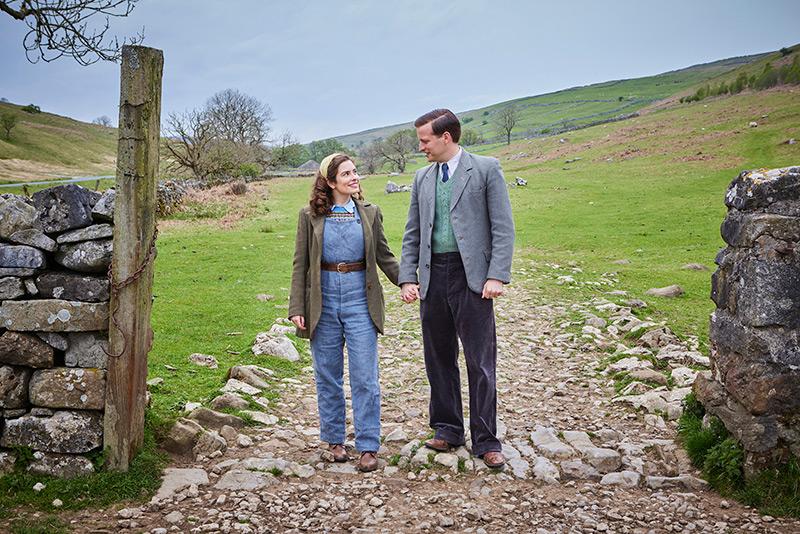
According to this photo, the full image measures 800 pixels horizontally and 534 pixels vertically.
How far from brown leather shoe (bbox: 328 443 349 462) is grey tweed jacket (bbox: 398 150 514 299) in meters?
1.55

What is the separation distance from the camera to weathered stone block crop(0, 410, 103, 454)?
14.7 feet

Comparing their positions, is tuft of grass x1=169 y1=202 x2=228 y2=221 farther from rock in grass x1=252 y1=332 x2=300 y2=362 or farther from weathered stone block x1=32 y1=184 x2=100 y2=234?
weathered stone block x1=32 y1=184 x2=100 y2=234

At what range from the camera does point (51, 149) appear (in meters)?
66.0

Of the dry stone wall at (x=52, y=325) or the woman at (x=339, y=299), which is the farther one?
the woman at (x=339, y=299)

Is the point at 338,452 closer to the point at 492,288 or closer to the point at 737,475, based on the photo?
the point at 492,288

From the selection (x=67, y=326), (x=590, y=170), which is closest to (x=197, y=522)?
(x=67, y=326)

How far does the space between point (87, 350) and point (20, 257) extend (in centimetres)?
85

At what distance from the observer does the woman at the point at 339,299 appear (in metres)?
5.03

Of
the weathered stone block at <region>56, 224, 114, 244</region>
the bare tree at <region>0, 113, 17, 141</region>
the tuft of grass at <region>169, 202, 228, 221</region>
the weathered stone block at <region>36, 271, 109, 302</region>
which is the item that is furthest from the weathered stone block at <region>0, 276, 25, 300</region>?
the bare tree at <region>0, 113, 17, 141</region>

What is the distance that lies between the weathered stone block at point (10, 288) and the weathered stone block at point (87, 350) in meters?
0.50

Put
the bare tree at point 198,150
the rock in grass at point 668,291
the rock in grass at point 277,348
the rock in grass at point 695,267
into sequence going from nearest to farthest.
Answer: the rock in grass at point 277,348 < the rock in grass at point 668,291 < the rock in grass at point 695,267 < the bare tree at point 198,150

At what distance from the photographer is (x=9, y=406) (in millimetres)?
4504

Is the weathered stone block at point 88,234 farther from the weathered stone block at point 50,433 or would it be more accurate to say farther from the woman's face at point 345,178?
the woman's face at point 345,178

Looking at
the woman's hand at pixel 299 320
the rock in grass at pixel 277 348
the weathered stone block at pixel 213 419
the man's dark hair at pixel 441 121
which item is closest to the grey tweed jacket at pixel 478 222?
the man's dark hair at pixel 441 121
